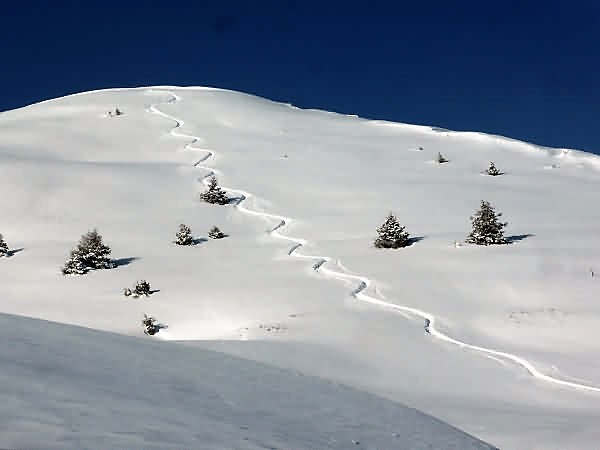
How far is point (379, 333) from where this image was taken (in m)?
11.3

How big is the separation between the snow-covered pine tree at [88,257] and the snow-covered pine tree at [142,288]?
2.19 metres

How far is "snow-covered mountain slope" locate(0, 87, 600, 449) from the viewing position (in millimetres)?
9391

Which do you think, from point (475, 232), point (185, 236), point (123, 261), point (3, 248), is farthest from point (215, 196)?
point (475, 232)

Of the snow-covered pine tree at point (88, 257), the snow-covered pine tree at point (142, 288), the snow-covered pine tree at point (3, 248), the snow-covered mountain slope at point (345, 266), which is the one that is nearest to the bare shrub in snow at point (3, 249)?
the snow-covered pine tree at point (3, 248)

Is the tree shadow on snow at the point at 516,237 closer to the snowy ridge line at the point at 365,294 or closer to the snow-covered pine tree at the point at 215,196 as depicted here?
the snowy ridge line at the point at 365,294

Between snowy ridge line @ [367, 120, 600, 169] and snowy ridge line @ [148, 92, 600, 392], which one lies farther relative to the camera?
snowy ridge line @ [367, 120, 600, 169]

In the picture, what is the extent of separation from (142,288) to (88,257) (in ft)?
8.22

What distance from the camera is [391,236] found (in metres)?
16.4

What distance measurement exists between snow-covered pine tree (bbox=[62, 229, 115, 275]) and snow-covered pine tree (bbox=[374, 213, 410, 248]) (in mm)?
6435

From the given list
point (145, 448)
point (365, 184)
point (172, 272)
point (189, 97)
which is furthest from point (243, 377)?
point (189, 97)

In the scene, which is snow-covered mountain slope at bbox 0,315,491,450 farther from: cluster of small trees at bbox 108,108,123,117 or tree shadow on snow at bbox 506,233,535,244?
cluster of small trees at bbox 108,108,123,117

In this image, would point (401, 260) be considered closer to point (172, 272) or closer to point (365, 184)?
point (172, 272)

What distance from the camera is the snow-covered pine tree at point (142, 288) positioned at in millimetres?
13398

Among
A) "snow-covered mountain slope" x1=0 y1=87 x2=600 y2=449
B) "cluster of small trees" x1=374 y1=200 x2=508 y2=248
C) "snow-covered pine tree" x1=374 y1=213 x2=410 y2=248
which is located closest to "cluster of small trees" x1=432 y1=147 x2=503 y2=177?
"snow-covered mountain slope" x1=0 y1=87 x2=600 y2=449
